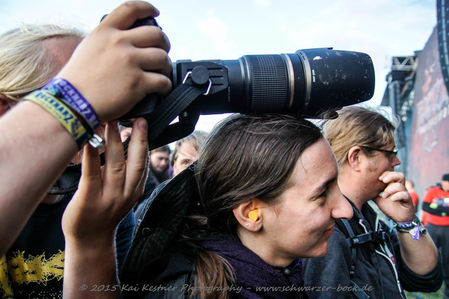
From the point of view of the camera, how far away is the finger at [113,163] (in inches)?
33.6

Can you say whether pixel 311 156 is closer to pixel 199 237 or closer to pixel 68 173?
pixel 199 237

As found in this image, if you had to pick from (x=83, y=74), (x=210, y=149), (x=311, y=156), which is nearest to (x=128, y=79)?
(x=83, y=74)

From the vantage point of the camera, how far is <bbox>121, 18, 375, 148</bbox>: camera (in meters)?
1.05

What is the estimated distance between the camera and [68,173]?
112 cm

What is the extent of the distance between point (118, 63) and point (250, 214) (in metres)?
0.84

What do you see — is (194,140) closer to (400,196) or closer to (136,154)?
(400,196)

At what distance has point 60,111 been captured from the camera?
638 mm

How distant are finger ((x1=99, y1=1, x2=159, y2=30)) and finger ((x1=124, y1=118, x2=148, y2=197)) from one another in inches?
9.0

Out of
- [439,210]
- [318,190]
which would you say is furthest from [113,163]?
[439,210]

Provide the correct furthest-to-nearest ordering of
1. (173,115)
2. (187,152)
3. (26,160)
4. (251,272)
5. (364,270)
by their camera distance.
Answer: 1. (187,152)
2. (364,270)
3. (251,272)
4. (173,115)
5. (26,160)

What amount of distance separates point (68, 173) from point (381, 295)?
165cm

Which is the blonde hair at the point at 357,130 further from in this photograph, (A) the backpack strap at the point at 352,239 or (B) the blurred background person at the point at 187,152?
(B) the blurred background person at the point at 187,152

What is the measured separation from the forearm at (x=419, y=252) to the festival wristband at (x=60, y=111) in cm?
222

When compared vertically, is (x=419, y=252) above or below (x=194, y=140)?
below
